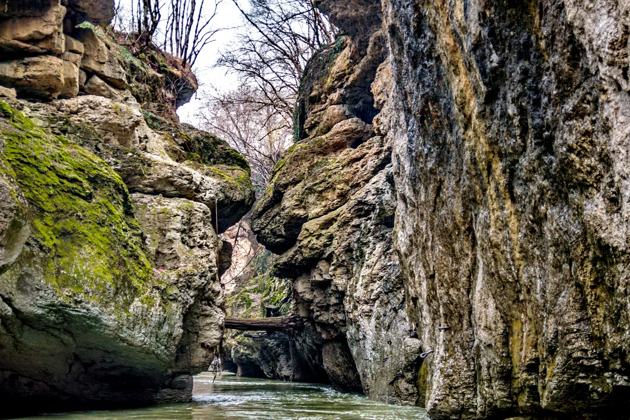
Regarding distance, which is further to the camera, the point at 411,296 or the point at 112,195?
the point at 411,296

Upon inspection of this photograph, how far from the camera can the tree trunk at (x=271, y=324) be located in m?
15.5

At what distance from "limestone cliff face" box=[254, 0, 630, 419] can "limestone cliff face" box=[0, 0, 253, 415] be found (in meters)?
4.17

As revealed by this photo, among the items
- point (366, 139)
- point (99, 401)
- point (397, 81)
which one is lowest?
point (99, 401)

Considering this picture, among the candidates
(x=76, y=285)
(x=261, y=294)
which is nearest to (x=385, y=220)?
(x=76, y=285)

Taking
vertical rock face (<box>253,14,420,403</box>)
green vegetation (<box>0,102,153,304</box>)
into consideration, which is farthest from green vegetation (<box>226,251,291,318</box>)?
green vegetation (<box>0,102,153,304</box>)

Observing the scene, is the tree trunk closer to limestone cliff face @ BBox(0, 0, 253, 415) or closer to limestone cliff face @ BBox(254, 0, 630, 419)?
limestone cliff face @ BBox(0, 0, 253, 415)

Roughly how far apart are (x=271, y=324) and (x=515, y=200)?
12401 millimetres

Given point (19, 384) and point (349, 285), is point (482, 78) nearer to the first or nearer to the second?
point (19, 384)

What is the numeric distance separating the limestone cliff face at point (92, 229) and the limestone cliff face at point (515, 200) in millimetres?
4174

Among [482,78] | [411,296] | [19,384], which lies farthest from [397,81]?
[19,384]

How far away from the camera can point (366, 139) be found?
605 inches

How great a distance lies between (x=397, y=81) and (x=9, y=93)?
7.00 meters

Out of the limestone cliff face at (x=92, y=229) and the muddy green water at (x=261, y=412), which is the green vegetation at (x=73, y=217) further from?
the muddy green water at (x=261, y=412)

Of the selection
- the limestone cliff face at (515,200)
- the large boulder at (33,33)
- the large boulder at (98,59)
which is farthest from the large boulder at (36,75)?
the limestone cliff face at (515,200)
